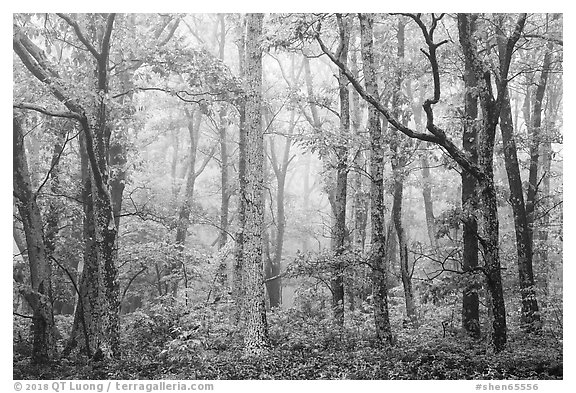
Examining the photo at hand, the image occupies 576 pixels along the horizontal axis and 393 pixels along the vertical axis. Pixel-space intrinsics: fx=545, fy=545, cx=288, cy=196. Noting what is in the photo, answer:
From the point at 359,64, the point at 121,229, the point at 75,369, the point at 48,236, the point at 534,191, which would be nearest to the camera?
the point at 75,369

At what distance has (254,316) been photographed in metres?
8.58

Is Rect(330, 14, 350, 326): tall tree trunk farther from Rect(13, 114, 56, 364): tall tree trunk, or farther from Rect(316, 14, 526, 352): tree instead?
Rect(13, 114, 56, 364): tall tree trunk

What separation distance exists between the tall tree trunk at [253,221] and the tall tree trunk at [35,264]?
3.03 metres

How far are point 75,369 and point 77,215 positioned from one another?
11.6ft

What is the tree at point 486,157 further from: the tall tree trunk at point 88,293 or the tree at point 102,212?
the tall tree trunk at point 88,293

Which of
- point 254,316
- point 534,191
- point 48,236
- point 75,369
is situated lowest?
point 75,369

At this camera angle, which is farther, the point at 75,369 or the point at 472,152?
the point at 472,152

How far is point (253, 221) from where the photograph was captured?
28.7 ft

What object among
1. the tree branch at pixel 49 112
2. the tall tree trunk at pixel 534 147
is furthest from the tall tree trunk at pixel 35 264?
the tall tree trunk at pixel 534 147

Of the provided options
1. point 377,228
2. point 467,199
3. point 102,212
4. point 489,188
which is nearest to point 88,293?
point 102,212

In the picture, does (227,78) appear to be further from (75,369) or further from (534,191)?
(534,191)

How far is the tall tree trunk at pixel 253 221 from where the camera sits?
853 centimetres
